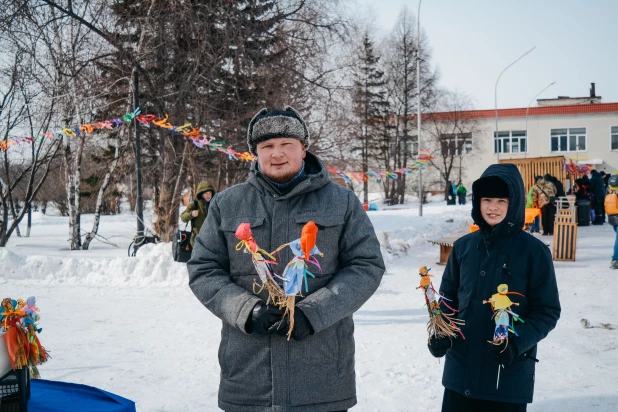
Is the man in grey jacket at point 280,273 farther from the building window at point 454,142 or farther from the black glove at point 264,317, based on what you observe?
the building window at point 454,142

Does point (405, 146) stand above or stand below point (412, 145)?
below

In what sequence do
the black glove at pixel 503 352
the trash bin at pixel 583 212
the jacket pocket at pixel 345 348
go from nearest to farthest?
the jacket pocket at pixel 345 348 → the black glove at pixel 503 352 → the trash bin at pixel 583 212

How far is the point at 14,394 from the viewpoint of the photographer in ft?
9.01

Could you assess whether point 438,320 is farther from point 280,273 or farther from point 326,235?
point 280,273

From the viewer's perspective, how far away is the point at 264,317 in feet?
7.00

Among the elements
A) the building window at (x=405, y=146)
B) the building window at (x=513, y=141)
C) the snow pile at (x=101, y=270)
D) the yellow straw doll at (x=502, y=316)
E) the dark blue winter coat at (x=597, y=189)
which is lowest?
the snow pile at (x=101, y=270)

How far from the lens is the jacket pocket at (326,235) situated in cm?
240

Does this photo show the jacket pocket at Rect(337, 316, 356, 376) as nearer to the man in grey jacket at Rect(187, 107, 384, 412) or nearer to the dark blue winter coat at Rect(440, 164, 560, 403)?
the man in grey jacket at Rect(187, 107, 384, 412)

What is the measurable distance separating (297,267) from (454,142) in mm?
49211

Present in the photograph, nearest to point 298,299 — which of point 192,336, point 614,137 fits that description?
point 192,336

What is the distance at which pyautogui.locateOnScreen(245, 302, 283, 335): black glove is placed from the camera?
7.01 feet

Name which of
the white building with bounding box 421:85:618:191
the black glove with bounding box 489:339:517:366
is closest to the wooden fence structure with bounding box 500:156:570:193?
the black glove with bounding box 489:339:517:366

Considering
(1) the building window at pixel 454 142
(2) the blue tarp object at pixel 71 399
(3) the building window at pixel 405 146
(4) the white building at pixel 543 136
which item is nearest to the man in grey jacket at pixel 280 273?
(2) the blue tarp object at pixel 71 399

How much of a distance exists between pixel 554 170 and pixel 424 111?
72.4ft
